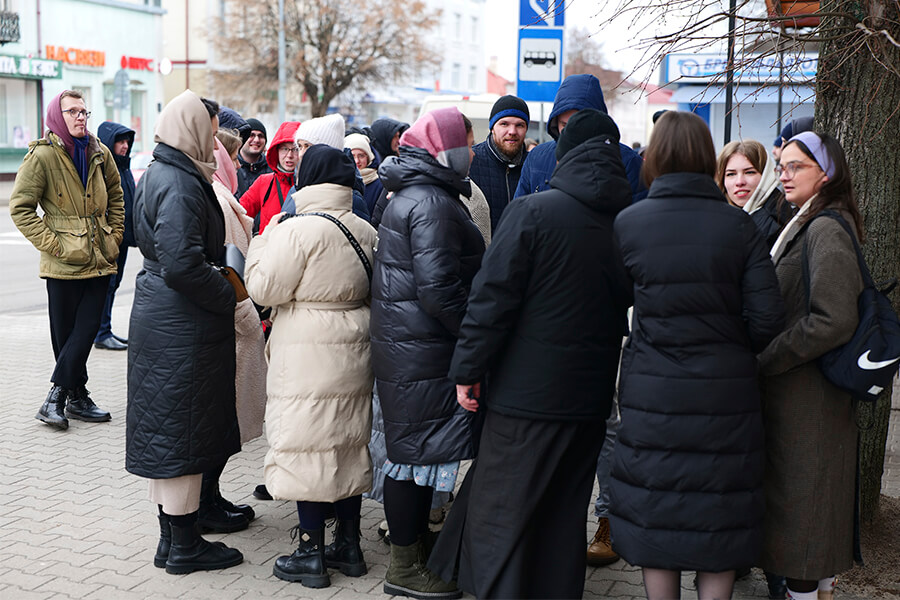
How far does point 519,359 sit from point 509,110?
10.7 feet

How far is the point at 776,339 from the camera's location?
3.52 meters

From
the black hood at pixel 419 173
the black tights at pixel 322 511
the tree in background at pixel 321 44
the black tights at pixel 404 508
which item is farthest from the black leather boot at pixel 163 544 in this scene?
the tree in background at pixel 321 44

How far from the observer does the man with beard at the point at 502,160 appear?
6.54 m

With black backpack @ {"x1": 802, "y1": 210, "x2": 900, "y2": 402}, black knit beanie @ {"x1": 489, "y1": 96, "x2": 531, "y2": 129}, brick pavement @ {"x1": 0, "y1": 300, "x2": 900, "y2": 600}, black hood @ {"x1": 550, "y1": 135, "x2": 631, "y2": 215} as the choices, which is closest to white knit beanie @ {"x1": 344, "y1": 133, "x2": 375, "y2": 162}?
black knit beanie @ {"x1": 489, "y1": 96, "x2": 531, "y2": 129}

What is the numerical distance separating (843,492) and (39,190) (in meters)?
5.27

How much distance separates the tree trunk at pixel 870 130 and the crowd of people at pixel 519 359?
1.10 ft

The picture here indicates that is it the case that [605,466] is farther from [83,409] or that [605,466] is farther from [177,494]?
[83,409]

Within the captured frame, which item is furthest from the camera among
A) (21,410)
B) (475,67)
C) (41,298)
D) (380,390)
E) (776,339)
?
(475,67)

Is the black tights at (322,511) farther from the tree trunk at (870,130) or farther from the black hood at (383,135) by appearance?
the black hood at (383,135)

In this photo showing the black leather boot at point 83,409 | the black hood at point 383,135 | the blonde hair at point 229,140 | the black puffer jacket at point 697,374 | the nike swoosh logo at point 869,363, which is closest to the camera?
the black puffer jacket at point 697,374

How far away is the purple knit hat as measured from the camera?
161 inches

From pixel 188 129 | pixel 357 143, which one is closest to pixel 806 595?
pixel 188 129

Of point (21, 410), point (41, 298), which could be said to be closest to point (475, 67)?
point (41, 298)

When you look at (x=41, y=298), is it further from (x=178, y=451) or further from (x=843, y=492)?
(x=843, y=492)
